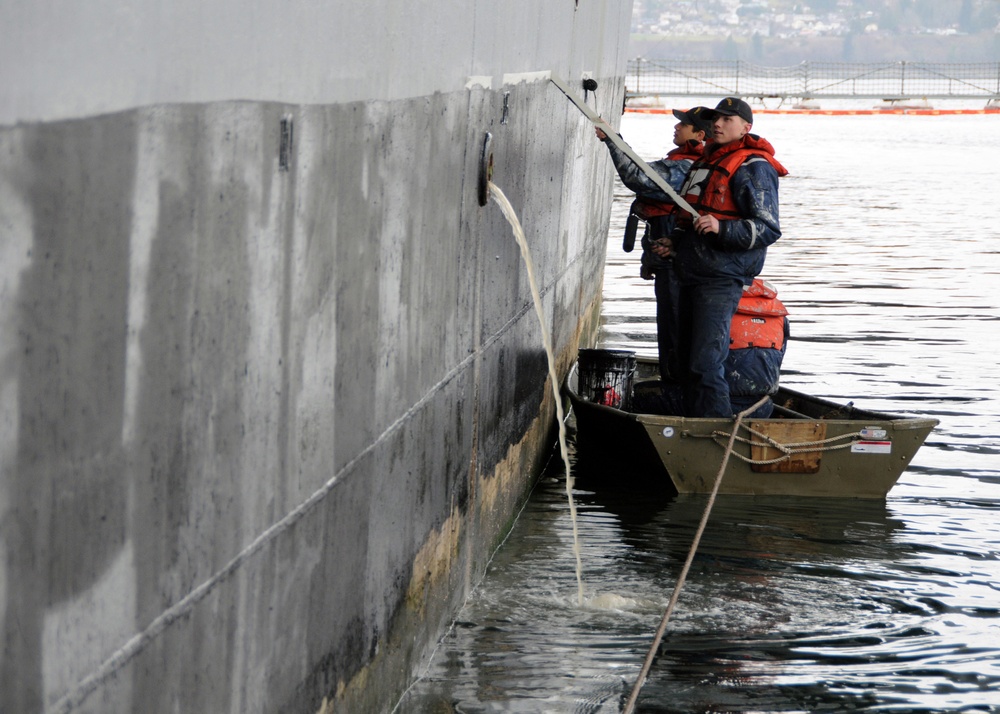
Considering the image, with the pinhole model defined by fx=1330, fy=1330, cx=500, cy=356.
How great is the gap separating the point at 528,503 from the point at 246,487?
4822mm

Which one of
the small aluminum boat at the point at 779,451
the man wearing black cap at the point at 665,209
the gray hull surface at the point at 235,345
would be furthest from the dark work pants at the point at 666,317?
the gray hull surface at the point at 235,345

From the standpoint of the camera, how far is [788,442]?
752cm

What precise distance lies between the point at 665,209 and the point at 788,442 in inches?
70.5

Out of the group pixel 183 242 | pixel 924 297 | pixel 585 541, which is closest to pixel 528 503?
pixel 585 541

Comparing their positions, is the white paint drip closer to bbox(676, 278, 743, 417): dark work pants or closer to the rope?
bbox(676, 278, 743, 417): dark work pants

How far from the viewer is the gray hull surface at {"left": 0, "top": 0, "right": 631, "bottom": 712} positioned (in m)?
2.07

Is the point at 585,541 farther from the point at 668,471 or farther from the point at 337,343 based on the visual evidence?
the point at 337,343

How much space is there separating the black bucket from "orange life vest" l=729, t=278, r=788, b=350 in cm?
91

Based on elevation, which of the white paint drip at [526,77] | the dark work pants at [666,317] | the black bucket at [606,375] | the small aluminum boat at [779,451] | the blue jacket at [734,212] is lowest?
the small aluminum boat at [779,451]

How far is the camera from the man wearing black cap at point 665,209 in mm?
8000

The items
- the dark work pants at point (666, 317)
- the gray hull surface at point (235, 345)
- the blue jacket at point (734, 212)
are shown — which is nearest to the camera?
the gray hull surface at point (235, 345)

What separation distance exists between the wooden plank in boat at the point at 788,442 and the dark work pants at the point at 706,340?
320 millimetres

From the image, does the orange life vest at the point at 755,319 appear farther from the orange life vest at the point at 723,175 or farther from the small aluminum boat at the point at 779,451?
the orange life vest at the point at 723,175

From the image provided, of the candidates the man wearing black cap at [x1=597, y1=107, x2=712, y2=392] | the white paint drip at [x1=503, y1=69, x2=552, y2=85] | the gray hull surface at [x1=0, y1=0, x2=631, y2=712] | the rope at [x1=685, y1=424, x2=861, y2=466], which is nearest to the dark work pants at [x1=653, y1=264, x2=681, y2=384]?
the man wearing black cap at [x1=597, y1=107, x2=712, y2=392]
